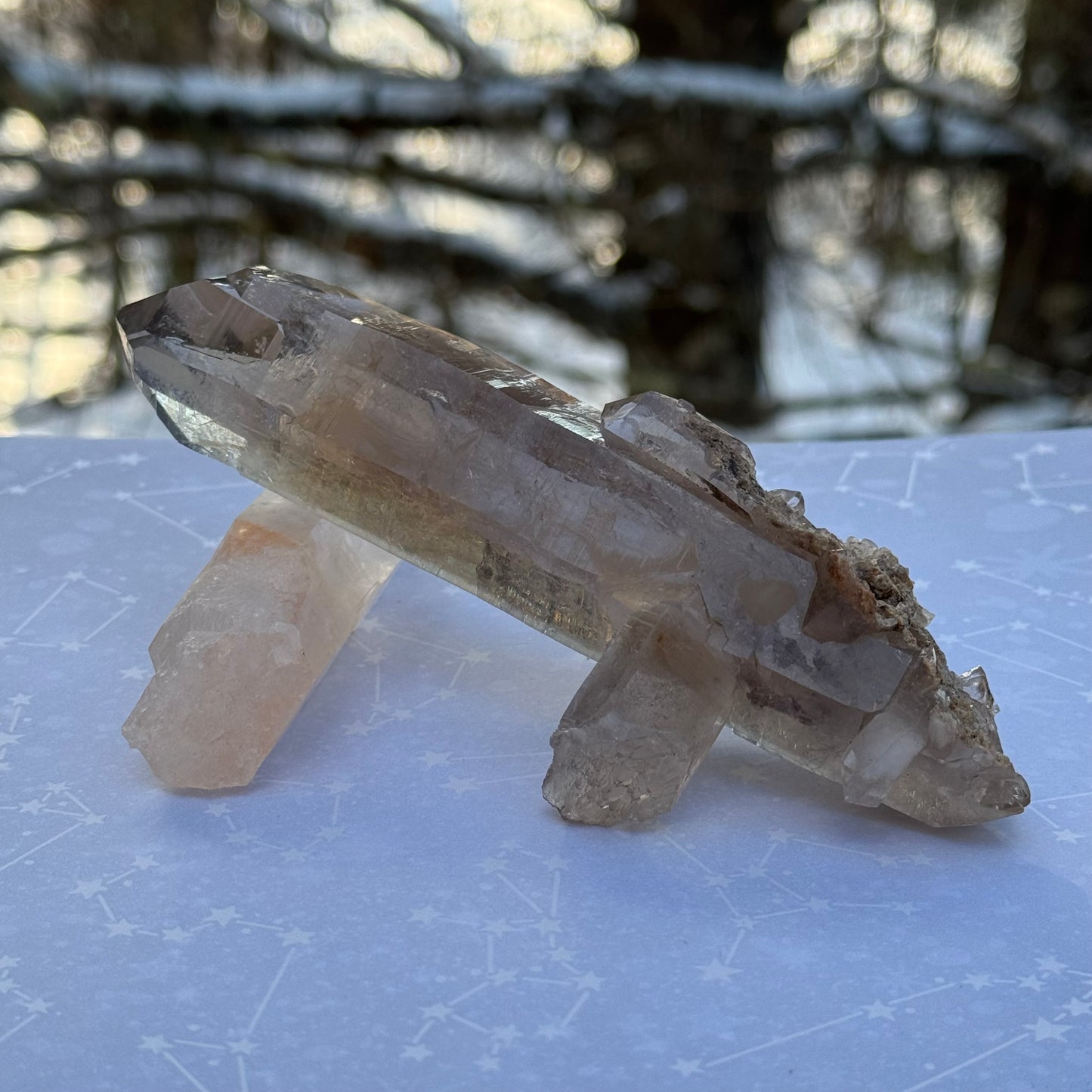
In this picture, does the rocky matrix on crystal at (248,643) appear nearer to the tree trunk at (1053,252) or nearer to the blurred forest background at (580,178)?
the blurred forest background at (580,178)

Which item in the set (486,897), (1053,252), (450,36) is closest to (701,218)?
(450,36)

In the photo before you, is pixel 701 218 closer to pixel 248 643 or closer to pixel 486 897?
pixel 248 643

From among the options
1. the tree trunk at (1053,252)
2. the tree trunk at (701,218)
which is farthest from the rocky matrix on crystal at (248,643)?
the tree trunk at (1053,252)

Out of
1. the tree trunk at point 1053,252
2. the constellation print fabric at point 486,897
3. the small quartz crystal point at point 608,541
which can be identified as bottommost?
the tree trunk at point 1053,252

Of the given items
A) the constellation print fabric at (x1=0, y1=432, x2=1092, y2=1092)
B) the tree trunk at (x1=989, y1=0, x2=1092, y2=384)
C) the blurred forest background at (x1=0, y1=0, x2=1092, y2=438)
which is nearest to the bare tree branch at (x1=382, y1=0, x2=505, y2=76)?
the blurred forest background at (x1=0, y1=0, x2=1092, y2=438)

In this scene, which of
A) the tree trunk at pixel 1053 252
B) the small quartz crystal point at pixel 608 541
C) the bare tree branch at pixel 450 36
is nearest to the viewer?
the small quartz crystal point at pixel 608 541

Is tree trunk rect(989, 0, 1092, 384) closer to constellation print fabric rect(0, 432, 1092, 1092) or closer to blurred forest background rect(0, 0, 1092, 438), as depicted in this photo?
blurred forest background rect(0, 0, 1092, 438)

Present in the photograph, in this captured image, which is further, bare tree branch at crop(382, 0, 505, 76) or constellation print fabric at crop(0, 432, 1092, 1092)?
bare tree branch at crop(382, 0, 505, 76)
